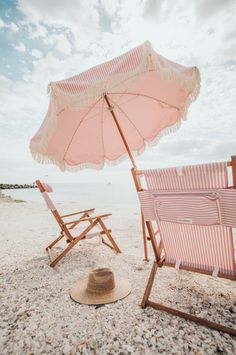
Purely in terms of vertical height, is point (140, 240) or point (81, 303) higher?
point (81, 303)

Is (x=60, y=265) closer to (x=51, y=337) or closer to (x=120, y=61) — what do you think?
(x=51, y=337)

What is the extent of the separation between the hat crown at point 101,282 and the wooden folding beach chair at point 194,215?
47cm

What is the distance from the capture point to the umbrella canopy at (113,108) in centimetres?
201

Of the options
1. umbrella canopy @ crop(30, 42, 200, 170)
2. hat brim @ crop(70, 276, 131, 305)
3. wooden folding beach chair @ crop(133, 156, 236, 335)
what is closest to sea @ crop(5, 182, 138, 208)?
umbrella canopy @ crop(30, 42, 200, 170)

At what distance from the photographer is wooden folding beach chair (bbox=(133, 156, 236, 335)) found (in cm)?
167

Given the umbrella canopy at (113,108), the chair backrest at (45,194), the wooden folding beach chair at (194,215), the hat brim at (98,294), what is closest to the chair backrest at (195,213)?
the wooden folding beach chair at (194,215)

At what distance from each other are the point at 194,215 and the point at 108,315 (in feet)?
4.53

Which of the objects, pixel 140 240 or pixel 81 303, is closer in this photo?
pixel 81 303

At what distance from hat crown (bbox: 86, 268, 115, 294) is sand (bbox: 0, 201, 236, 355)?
0.66 ft

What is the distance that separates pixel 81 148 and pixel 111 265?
7.53 feet

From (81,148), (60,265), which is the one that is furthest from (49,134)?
(60,265)

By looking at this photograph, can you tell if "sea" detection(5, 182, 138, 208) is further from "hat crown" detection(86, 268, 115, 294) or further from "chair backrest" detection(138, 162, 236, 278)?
"chair backrest" detection(138, 162, 236, 278)

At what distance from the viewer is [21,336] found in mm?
1793

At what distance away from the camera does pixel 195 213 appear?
182 centimetres
